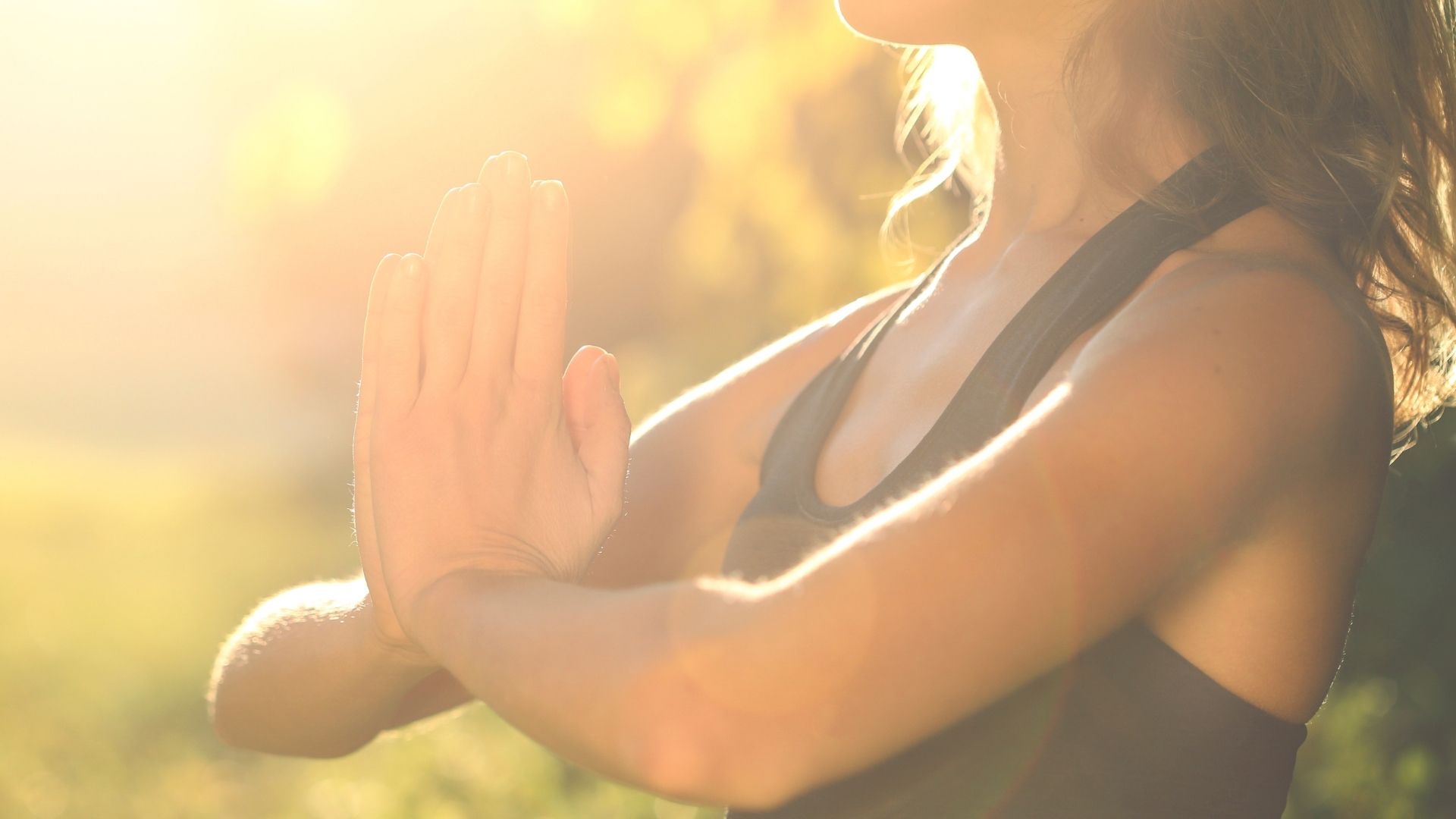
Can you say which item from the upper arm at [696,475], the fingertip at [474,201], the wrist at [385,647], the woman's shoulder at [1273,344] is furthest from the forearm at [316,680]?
the woman's shoulder at [1273,344]

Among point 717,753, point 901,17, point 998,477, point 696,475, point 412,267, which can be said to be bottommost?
point 717,753

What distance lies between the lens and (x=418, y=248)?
5.28m

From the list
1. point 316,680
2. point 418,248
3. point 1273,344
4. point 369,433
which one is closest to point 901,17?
point 1273,344

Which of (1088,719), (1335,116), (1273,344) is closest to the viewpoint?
(1273,344)

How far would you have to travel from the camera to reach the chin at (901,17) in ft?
5.46

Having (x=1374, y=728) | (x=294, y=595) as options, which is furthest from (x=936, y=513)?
(x=1374, y=728)

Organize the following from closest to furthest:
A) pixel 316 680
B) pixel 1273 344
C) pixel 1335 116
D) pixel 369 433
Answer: pixel 1273 344 < pixel 369 433 < pixel 1335 116 < pixel 316 680

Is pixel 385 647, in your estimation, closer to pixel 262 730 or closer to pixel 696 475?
pixel 262 730

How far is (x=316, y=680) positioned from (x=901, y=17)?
3.71ft

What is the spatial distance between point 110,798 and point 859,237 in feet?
11.4

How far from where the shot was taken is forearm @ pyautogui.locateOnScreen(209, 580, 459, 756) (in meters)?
1.60

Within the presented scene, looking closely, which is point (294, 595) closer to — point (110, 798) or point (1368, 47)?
point (1368, 47)

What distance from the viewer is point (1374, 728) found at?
303 centimetres

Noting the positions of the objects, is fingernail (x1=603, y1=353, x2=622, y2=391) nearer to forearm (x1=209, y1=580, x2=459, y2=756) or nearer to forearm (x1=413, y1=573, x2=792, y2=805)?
forearm (x1=413, y1=573, x2=792, y2=805)
